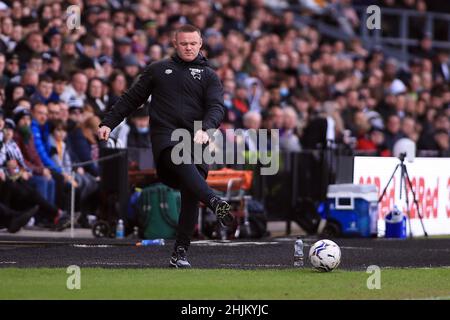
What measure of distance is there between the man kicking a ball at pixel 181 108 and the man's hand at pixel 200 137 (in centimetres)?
36

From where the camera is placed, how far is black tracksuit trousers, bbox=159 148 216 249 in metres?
12.5

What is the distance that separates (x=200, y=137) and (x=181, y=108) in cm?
73

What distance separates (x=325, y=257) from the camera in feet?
41.3

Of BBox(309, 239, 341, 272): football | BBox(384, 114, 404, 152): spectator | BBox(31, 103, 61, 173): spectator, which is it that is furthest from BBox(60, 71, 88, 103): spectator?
BBox(309, 239, 341, 272): football

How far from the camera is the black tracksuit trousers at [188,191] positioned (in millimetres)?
12516

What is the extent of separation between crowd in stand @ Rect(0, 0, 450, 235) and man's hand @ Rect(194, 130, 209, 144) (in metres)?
6.15

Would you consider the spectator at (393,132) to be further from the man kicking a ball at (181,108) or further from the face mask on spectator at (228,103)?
the man kicking a ball at (181,108)

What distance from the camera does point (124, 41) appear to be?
2361 centimetres

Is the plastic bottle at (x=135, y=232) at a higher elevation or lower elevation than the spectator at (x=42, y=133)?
lower

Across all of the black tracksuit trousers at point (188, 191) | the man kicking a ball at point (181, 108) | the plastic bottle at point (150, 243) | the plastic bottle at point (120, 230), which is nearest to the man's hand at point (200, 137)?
the man kicking a ball at point (181, 108)

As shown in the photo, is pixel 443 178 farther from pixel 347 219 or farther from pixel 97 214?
pixel 97 214

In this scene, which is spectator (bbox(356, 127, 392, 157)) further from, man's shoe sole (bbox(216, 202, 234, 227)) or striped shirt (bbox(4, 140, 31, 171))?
man's shoe sole (bbox(216, 202, 234, 227))
